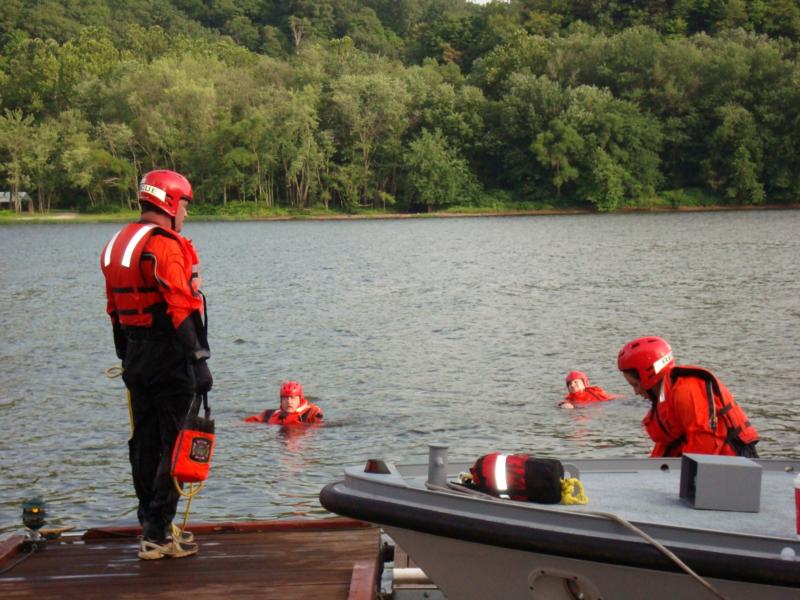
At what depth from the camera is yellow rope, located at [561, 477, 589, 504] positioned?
248 inches

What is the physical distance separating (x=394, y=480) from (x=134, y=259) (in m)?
2.14

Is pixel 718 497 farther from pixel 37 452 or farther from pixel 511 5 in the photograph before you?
pixel 511 5

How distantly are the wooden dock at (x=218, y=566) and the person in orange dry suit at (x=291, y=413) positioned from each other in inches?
300

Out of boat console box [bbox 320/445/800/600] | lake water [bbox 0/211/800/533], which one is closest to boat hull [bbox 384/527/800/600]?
boat console box [bbox 320/445/800/600]

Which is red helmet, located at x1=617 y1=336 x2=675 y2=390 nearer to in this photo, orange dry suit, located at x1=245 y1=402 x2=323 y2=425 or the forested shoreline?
orange dry suit, located at x1=245 y1=402 x2=323 y2=425

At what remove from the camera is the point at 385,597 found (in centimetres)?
721

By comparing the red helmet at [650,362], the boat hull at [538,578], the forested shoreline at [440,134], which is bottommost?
the boat hull at [538,578]

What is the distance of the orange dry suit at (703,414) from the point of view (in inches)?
283

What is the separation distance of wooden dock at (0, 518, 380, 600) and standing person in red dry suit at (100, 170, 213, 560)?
0.32 meters

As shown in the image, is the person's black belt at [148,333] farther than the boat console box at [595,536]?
Yes

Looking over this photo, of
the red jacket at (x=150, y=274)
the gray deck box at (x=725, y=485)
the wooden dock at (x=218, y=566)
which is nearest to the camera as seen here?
the gray deck box at (x=725, y=485)

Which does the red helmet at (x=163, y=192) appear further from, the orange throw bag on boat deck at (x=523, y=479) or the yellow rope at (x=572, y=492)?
the yellow rope at (x=572, y=492)

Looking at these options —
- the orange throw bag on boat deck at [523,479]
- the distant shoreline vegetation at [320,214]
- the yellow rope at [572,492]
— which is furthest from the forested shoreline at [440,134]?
the orange throw bag on boat deck at [523,479]

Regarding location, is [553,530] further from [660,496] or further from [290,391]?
[290,391]
